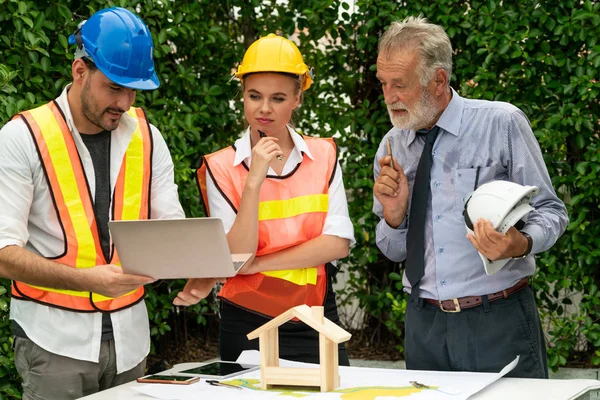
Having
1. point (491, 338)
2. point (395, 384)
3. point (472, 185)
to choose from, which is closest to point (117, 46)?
point (472, 185)

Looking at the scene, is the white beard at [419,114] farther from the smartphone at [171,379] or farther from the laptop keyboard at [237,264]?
the smartphone at [171,379]

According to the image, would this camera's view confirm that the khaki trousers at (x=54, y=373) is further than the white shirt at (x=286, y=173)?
No

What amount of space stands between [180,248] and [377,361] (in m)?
3.43

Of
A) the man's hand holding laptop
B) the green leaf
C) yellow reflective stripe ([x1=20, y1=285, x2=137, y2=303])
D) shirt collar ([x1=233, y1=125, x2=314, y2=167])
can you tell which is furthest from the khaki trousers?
the green leaf

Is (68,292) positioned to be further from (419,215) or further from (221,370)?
(419,215)

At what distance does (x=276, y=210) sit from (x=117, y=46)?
0.89 meters

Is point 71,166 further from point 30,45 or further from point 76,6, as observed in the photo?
point 76,6

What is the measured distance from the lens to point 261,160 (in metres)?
3.63

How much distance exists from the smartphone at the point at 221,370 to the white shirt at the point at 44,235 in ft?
0.84

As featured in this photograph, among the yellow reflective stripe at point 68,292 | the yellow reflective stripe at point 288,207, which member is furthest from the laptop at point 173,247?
the yellow reflective stripe at point 288,207

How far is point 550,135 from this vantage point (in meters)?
5.34

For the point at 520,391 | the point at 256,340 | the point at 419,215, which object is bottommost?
the point at 520,391

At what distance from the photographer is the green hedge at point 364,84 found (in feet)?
16.9

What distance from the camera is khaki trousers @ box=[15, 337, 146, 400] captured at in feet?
10.8
